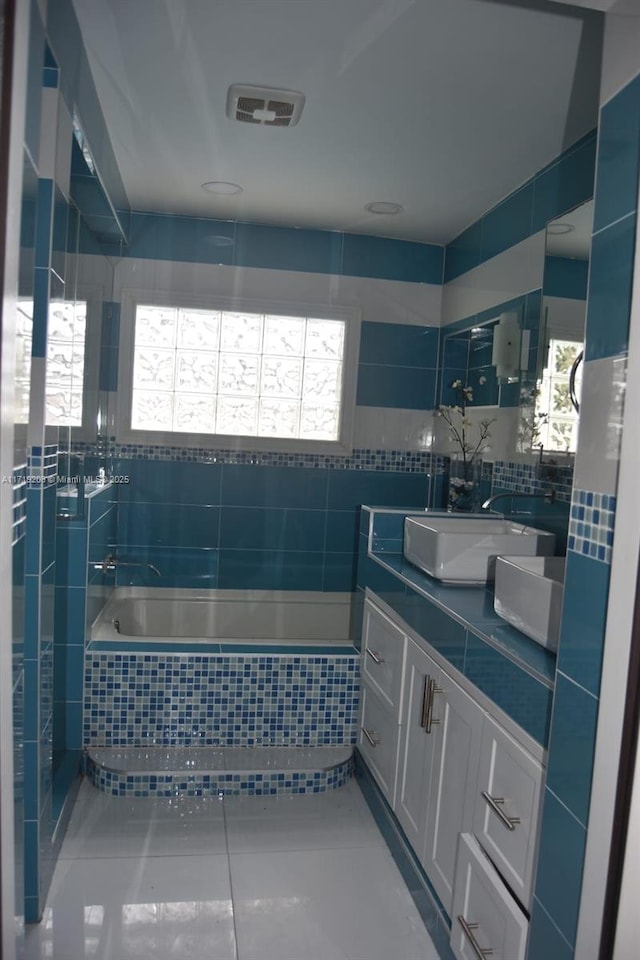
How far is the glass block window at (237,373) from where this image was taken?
3934mm

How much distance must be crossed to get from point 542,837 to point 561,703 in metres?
0.29

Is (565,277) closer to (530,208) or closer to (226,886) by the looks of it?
(530,208)

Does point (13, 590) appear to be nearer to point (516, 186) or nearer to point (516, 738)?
point (516, 738)

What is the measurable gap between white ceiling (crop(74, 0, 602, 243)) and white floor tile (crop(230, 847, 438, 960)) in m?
2.50

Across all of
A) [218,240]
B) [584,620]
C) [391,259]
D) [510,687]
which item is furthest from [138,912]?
[391,259]

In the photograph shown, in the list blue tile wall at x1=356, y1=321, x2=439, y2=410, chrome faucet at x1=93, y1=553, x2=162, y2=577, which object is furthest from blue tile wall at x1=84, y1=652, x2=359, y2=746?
blue tile wall at x1=356, y1=321, x2=439, y2=410

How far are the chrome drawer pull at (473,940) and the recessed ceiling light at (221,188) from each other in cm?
296

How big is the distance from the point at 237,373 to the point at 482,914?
284cm

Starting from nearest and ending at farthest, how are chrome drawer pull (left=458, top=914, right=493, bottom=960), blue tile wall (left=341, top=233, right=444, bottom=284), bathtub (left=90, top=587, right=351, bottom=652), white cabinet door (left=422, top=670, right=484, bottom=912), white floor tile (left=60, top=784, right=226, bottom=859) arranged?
chrome drawer pull (left=458, top=914, right=493, bottom=960), white cabinet door (left=422, top=670, right=484, bottom=912), white floor tile (left=60, top=784, right=226, bottom=859), bathtub (left=90, top=587, right=351, bottom=652), blue tile wall (left=341, top=233, right=444, bottom=284)

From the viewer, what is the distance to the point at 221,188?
351 cm

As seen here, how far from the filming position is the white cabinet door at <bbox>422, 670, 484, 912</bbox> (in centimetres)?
195

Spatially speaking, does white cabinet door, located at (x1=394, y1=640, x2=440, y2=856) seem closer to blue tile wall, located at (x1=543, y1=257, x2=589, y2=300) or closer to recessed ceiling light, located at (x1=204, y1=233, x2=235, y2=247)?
blue tile wall, located at (x1=543, y1=257, x2=589, y2=300)

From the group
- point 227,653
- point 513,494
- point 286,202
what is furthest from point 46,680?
point 286,202

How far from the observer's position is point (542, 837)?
157cm
